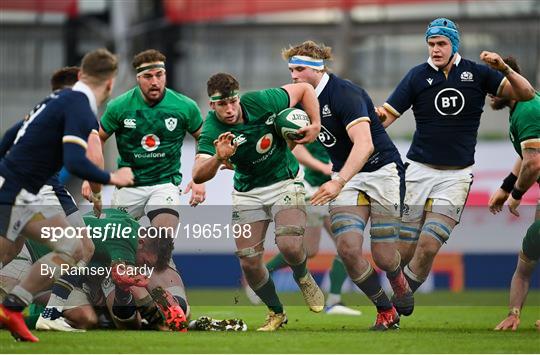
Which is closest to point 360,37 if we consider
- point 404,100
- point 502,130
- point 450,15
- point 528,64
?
point 450,15

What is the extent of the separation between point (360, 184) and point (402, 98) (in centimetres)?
98

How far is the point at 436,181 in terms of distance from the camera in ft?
38.1

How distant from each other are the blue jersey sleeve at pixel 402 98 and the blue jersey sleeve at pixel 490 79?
655 mm

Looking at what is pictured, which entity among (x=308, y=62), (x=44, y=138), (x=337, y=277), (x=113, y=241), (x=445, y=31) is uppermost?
(x=445, y=31)

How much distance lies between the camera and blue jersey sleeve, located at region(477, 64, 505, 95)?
11406 mm

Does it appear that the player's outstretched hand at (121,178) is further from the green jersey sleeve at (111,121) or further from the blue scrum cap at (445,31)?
the blue scrum cap at (445,31)

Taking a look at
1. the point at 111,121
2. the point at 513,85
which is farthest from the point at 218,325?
the point at 513,85

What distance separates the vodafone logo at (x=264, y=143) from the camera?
11070mm

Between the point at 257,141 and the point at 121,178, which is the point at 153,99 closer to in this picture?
the point at 257,141

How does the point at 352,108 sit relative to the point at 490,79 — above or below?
below

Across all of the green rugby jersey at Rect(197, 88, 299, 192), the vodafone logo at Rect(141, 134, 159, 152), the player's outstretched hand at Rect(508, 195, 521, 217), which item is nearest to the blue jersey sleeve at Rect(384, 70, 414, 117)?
the green rugby jersey at Rect(197, 88, 299, 192)

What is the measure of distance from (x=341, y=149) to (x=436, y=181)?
957 mm

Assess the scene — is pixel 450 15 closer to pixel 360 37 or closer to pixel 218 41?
pixel 360 37

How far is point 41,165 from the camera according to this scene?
9.79 m
